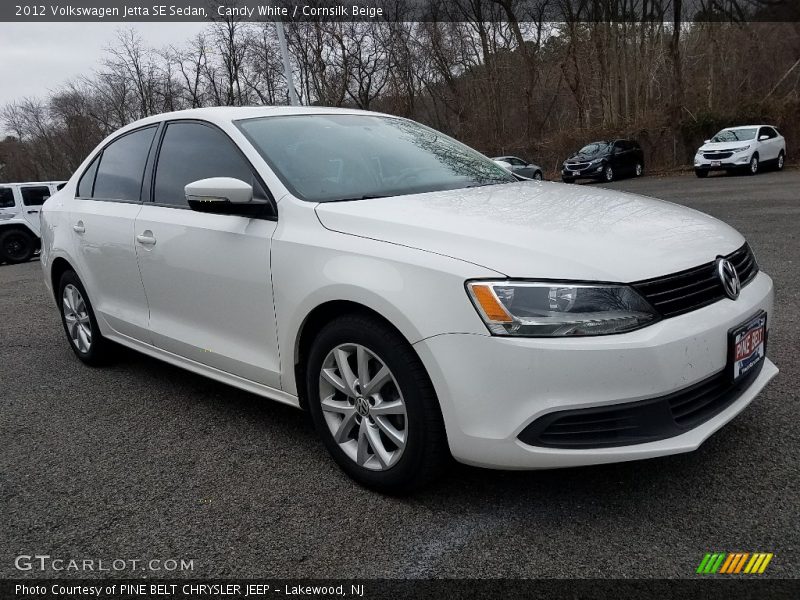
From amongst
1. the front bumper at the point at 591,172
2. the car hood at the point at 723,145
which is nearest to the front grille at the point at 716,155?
the car hood at the point at 723,145

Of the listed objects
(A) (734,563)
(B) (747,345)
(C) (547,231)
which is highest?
(C) (547,231)

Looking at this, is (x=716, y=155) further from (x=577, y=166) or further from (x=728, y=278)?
(x=728, y=278)

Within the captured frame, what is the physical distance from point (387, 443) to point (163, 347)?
65.6 inches

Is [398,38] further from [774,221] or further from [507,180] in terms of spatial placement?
[507,180]

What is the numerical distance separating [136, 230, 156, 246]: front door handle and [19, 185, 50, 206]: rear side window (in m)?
12.6

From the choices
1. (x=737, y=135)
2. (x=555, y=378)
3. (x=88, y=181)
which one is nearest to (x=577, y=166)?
(x=737, y=135)

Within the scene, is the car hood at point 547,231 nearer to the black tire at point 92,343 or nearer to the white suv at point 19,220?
the black tire at point 92,343

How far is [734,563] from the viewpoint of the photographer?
205 centimetres

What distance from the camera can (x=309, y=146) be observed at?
3.20 m

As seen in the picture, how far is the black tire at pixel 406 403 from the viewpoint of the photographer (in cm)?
229

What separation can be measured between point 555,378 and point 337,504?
1.05 meters

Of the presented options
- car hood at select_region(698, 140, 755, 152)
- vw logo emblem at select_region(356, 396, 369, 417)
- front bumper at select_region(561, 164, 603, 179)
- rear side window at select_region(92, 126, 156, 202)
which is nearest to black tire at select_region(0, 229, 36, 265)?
rear side window at select_region(92, 126, 156, 202)

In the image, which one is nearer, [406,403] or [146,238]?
[406,403]

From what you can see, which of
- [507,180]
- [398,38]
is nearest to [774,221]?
[507,180]
